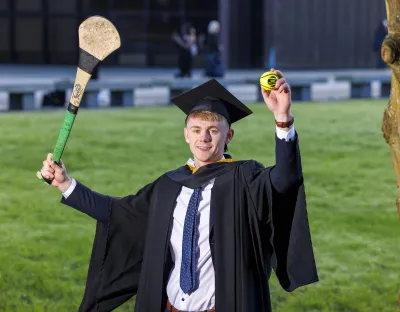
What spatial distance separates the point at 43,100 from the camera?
2430 centimetres

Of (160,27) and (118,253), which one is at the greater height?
(160,27)

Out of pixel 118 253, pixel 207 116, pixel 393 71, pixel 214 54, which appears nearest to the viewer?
pixel 207 116

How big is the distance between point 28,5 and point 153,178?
27.2m

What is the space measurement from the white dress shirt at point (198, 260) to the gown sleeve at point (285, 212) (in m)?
0.13

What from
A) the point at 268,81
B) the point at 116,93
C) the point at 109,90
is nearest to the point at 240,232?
the point at 268,81

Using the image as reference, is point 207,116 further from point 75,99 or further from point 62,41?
point 62,41

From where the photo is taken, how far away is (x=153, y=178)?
14328 mm

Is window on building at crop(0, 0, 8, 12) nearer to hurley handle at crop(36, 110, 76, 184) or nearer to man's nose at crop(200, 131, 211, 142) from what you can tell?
hurley handle at crop(36, 110, 76, 184)

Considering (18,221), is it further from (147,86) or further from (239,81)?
(239,81)

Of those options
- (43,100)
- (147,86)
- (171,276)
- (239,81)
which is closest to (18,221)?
(171,276)

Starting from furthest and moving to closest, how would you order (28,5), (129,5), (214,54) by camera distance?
(129,5)
(28,5)
(214,54)

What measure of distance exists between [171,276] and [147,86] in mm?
21541

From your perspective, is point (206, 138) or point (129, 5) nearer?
point (206, 138)

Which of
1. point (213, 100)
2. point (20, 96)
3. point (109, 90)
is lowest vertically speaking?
point (213, 100)
